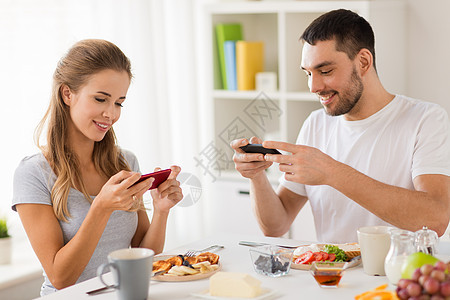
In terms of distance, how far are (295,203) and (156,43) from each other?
161 cm

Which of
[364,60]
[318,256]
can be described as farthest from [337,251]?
[364,60]

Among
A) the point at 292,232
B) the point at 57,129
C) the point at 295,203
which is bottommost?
the point at 292,232

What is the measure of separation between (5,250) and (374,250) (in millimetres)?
1887

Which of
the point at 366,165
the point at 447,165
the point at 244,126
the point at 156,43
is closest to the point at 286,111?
the point at 244,126

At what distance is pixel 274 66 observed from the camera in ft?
11.7

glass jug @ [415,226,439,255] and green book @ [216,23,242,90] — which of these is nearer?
glass jug @ [415,226,439,255]

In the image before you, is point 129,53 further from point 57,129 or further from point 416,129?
point 416,129

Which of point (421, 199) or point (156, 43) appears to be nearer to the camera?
point (421, 199)

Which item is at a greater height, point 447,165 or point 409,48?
point 409,48

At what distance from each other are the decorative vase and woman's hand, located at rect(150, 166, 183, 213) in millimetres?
1088

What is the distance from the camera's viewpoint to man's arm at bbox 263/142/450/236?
1.74 metres

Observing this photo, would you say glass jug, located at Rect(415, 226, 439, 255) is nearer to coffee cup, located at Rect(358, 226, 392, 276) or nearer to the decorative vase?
coffee cup, located at Rect(358, 226, 392, 276)

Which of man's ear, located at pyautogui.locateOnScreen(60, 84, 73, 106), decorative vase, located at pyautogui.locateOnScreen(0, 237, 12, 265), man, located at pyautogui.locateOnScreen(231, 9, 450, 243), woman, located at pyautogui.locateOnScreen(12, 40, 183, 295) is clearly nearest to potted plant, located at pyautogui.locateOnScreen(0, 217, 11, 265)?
decorative vase, located at pyautogui.locateOnScreen(0, 237, 12, 265)

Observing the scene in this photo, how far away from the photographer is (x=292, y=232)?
3150 millimetres
